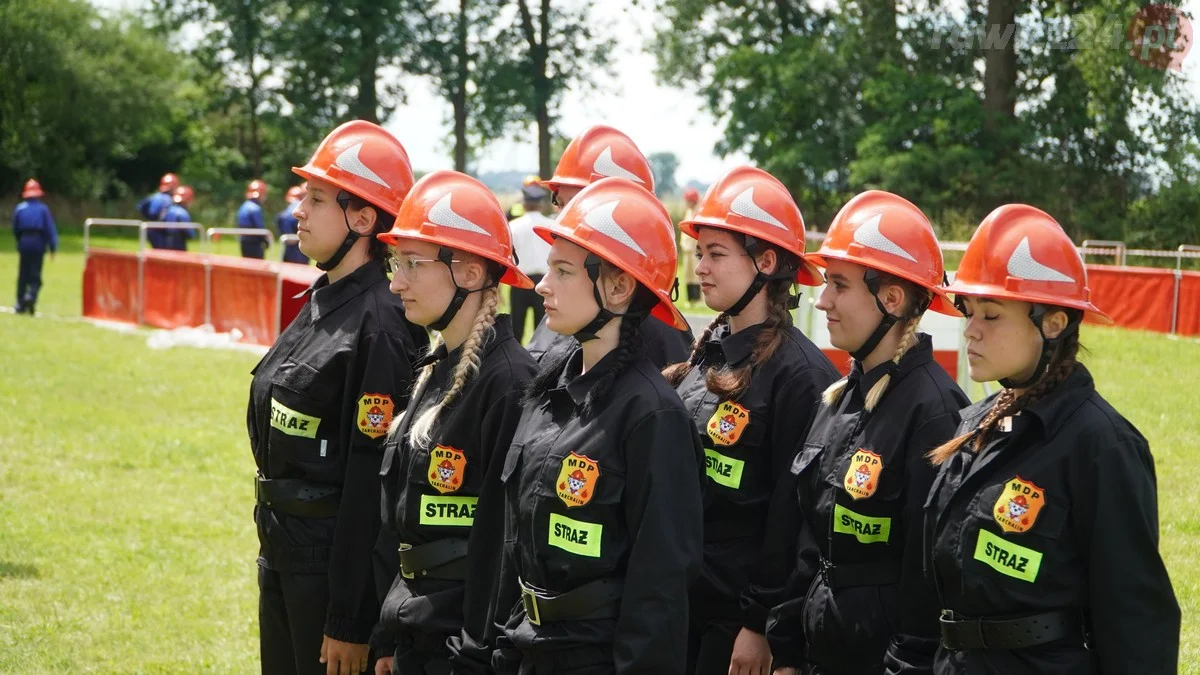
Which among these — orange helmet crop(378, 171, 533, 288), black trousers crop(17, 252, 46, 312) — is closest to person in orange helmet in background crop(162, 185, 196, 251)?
black trousers crop(17, 252, 46, 312)

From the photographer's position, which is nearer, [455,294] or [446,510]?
[446,510]

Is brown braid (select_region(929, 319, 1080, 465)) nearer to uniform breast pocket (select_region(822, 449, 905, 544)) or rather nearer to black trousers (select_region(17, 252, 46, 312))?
uniform breast pocket (select_region(822, 449, 905, 544))

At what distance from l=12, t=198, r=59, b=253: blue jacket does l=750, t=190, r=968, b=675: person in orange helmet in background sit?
20.1 m

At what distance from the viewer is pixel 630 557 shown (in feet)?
11.4

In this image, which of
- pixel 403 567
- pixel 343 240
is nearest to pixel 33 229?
pixel 343 240

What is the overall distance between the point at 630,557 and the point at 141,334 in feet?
59.5

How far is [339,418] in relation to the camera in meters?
4.70

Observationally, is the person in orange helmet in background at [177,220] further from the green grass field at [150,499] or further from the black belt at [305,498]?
the black belt at [305,498]

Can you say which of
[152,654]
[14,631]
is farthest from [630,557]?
[14,631]

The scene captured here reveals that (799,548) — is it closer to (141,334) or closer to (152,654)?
(152,654)

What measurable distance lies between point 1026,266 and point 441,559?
1.94 m

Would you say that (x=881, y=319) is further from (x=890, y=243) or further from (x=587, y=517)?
(x=587, y=517)

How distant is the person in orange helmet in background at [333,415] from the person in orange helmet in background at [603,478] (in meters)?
0.84

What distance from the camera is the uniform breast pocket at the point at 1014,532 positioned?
3.31 meters
